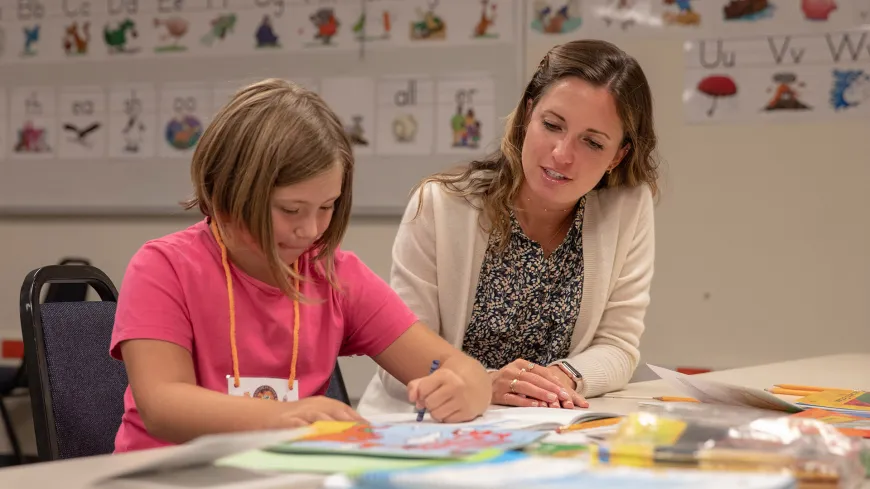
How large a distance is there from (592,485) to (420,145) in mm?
2677

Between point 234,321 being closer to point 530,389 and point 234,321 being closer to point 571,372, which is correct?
point 530,389

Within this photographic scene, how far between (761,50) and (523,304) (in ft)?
5.09

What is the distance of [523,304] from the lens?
6.24 feet

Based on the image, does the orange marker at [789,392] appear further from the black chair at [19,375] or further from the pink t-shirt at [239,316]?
the black chair at [19,375]

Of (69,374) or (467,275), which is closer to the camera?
(69,374)

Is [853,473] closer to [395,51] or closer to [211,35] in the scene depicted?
[395,51]

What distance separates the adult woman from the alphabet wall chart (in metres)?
1.20

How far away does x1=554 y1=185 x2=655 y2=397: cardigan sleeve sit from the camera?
1.72m

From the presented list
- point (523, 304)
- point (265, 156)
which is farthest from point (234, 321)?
point (523, 304)

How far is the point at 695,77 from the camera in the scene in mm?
3090

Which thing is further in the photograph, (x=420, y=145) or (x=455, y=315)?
(x=420, y=145)

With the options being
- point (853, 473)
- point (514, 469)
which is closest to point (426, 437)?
point (514, 469)

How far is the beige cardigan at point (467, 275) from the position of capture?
186cm

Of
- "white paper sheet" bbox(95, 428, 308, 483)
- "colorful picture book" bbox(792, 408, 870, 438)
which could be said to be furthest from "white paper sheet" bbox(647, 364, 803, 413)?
"white paper sheet" bbox(95, 428, 308, 483)
